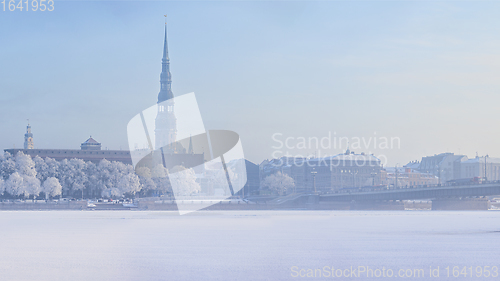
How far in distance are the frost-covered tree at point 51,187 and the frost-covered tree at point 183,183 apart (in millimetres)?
28072

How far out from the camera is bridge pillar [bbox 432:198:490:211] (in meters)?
122

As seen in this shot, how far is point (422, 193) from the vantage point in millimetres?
111250

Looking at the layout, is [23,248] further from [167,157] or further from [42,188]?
[167,157]

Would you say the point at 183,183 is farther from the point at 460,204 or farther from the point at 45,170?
the point at 460,204

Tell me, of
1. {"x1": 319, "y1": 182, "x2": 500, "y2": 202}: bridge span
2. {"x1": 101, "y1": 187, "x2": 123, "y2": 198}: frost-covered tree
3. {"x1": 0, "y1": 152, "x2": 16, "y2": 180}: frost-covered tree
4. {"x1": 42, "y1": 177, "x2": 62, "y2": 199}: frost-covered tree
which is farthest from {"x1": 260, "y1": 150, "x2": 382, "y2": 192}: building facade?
{"x1": 0, "y1": 152, "x2": 16, "y2": 180}: frost-covered tree

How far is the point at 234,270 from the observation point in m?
24.7

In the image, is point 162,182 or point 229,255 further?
point 162,182

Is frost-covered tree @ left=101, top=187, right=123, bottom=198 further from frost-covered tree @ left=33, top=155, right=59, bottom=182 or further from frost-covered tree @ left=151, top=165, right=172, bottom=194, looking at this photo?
frost-covered tree @ left=151, top=165, right=172, bottom=194

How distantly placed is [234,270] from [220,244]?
10921 millimetres

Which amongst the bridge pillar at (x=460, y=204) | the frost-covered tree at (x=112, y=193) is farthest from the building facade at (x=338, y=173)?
the frost-covered tree at (x=112, y=193)

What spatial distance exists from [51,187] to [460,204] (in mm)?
77749

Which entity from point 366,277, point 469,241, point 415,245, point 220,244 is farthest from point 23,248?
point 469,241

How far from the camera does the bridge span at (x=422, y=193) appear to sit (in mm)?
101500

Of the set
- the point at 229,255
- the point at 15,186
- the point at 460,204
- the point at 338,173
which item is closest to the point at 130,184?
the point at 15,186
